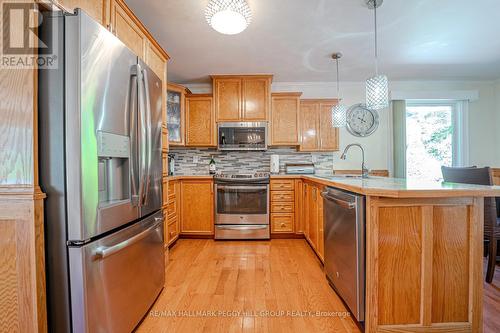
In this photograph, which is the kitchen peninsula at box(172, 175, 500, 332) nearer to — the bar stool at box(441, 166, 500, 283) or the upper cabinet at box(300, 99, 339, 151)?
the bar stool at box(441, 166, 500, 283)

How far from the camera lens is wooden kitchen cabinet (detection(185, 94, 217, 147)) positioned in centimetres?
351

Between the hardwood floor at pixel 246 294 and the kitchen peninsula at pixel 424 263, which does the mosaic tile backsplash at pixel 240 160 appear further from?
the kitchen peninsula at pixel 424 263

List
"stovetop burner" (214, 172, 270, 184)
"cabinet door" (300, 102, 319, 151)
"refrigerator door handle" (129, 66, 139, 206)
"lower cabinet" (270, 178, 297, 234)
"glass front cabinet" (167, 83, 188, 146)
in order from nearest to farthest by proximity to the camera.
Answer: "refrigerator door handle" (129, 66, 139, 206)
"stovetop burner" (214, 172, 270, 184)
"lower cabinet" (270, 178, 297, 234)
"glass front cabinet" (167, 83, 188, 146)
"cabinet door" (300, 102, 319, 151)

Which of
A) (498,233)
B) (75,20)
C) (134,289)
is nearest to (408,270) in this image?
(498,233)

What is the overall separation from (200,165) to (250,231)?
4.65 feet

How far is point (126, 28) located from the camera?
162 cm

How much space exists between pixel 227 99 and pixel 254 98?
0.40 meters

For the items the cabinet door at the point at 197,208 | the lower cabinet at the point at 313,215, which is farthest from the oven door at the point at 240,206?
the lower cabinet at the point at 313,215

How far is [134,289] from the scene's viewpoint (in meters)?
1.36

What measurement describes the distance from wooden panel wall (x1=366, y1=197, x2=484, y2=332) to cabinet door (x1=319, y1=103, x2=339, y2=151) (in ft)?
7.91

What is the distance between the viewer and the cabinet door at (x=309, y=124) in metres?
3.64

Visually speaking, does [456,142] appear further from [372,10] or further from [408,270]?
[408,270]

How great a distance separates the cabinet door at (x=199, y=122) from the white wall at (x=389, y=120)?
461 mm

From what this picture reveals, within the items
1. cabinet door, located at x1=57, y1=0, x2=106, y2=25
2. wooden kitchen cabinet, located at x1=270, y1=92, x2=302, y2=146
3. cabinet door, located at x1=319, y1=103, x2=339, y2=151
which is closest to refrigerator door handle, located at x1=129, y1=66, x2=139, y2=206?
cabinet door, located at x1=57, y1=0, x2=106, y2=25
